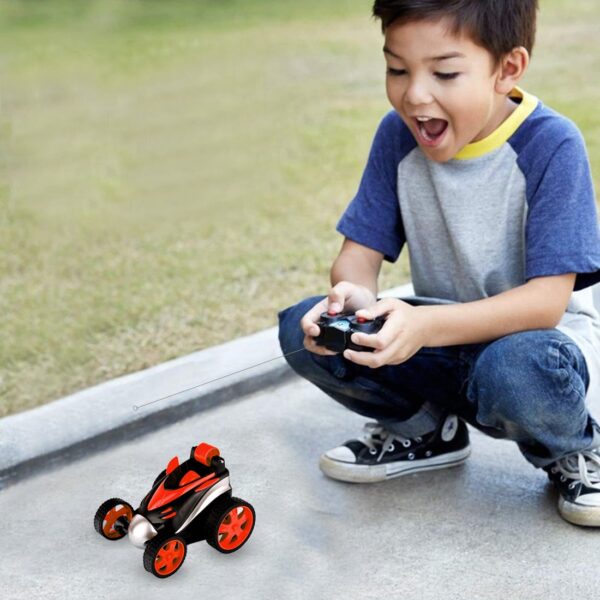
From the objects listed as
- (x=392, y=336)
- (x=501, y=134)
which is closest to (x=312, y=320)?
(x=392, y=336)

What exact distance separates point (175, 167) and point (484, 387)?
3615 millimetres

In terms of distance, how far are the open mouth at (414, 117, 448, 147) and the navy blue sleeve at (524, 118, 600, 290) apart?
19 centimetres

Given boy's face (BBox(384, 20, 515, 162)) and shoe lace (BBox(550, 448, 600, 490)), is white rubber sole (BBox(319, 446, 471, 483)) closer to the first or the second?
shoe lace (BBox(550, 448, 600, 490))

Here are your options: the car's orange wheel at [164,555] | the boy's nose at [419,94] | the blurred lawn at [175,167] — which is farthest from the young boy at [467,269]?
the blurred lawn at [175,167]

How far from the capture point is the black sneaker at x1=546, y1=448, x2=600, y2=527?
2.30 meters

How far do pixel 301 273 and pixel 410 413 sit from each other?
4.75ft

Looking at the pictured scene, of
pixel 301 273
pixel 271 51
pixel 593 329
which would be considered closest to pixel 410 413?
pixel 593 329

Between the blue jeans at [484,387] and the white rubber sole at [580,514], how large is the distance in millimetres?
101

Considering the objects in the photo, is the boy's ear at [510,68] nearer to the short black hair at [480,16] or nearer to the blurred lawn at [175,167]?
the short black hair at [480,16]

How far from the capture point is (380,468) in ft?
8.34

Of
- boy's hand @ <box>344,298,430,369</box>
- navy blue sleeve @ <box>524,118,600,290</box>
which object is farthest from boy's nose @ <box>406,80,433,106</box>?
boy's hand @ <box>344,298,430,369</box>

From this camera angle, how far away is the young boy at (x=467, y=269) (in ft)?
7.22

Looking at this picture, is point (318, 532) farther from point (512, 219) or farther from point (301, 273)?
point (301, 273)

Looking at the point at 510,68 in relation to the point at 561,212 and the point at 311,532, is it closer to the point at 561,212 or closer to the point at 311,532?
the point at 561,212
